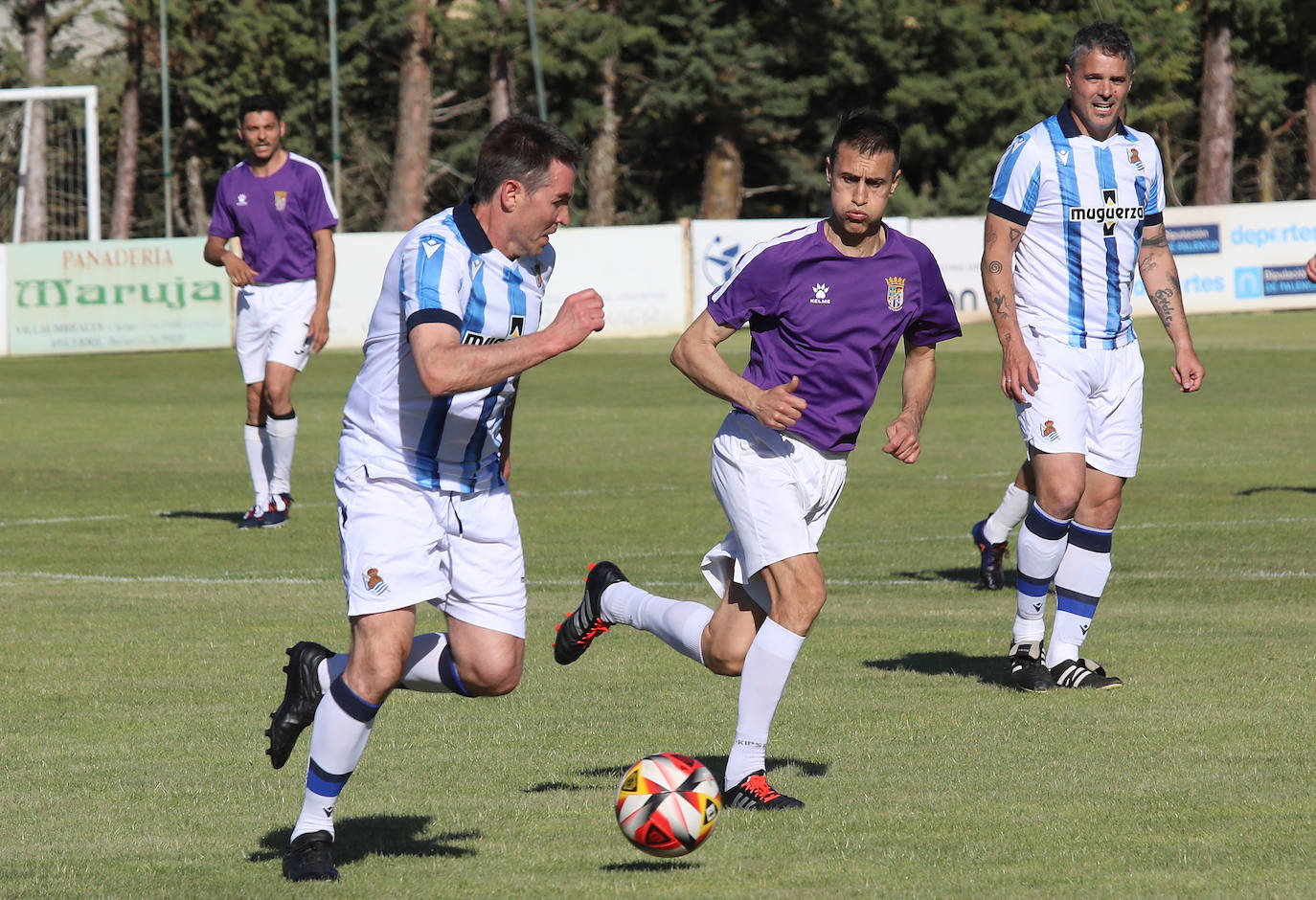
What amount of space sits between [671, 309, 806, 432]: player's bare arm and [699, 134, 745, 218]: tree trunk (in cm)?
4188

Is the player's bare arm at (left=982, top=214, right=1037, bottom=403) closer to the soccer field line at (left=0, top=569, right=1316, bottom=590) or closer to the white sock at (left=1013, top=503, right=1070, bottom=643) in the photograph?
the white sock at (left=1013, top=503, right=1070, bottom=643)

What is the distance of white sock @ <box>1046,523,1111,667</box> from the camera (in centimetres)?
765

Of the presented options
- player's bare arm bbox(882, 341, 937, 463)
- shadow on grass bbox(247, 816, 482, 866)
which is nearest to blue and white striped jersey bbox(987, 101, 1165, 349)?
player's bare arm bbox(882, 341, 937, 463)

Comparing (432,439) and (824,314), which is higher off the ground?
(824,314)

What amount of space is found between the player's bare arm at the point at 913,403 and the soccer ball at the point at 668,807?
1.31 meters

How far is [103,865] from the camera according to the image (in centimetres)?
512

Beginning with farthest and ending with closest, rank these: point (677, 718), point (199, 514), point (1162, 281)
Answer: point (199, 514) → point (1162, 281) → point (677, 718)

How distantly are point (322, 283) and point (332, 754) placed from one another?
7.85 meters

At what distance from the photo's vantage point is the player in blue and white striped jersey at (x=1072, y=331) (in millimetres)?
7539

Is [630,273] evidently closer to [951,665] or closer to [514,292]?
[951,665]

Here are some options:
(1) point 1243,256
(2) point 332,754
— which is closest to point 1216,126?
(1) point 1243,256

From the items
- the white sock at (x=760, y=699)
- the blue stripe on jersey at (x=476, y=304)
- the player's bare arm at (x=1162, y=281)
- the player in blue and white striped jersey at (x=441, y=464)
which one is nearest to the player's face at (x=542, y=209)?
the player in blue and white striped jersey at (x=441, y=464)

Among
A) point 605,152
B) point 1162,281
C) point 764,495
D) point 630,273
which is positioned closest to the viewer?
point 764,495

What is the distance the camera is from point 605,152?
161 ft
